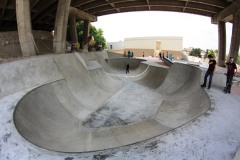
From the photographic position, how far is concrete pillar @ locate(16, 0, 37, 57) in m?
15.5

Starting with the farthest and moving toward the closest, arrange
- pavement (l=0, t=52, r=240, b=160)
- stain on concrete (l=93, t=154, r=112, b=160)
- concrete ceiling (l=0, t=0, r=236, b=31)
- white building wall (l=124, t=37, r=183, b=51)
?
white building wall (l=124, t=37, r=183, b=51), concrete ceiling (l=0, t=0, r=236, b=31), pavement (l=0, t=52, r=240, b=160), stain on concrete (l=93, t=154, r=112, b=160)

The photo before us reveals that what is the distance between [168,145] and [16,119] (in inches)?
213

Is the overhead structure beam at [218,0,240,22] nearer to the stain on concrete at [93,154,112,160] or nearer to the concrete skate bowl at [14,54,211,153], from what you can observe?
the concrete skate bowl at [14,54,211,153]

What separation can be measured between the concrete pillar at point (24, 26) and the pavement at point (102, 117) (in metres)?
2.82

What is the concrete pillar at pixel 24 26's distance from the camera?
1548 cm

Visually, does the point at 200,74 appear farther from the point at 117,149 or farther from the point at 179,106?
the point at 117,149

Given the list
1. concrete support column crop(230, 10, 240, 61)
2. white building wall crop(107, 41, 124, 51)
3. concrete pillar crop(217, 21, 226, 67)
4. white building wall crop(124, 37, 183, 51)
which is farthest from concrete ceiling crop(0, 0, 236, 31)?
white building wall crop(107, 41, 124, 51)

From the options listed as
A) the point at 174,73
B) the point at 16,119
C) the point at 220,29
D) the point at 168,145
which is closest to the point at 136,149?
the point at 168,145

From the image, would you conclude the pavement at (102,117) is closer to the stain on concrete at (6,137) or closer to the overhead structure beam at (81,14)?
the stain on concrete at (6,137)

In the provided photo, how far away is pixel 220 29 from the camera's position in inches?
1209

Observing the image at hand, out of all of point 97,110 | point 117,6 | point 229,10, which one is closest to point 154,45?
point 117,6

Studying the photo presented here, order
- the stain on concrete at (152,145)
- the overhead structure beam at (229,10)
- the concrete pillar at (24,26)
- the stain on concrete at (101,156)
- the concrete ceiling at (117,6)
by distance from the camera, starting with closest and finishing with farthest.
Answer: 1. the stain on concrete at (101,156)
2. the stain on concrete at (152,145)
3. the concrete pillar at (24,26)
4. the overhead structure beam at (229,10)
5. the concrete ceiling at (117,6)

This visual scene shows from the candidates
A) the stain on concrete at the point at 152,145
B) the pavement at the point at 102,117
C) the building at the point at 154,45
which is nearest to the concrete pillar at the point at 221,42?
the pavement at the point at 102,117

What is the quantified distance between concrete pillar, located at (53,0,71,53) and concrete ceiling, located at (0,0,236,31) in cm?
831
